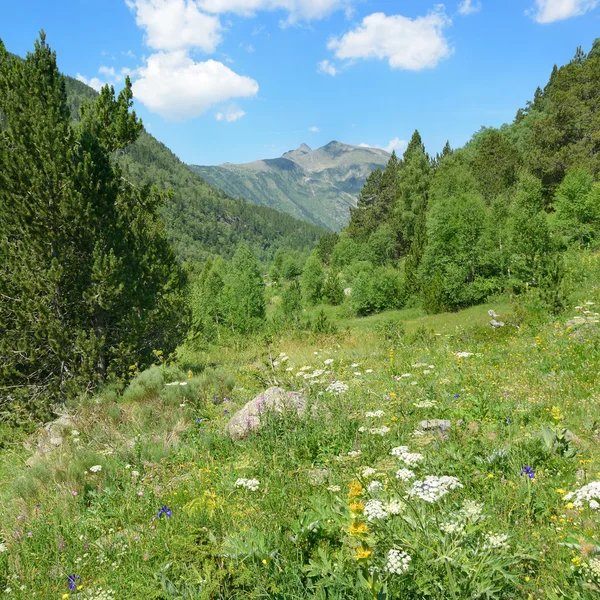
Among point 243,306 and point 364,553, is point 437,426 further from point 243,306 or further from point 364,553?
point 243,306

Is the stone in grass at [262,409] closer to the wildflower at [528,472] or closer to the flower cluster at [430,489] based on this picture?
the wildflower at [528,472]

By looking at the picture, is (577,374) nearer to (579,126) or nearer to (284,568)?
(284,568)

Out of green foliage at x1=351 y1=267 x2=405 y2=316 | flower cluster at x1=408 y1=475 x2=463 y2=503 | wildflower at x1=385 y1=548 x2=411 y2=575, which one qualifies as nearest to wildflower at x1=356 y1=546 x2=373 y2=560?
wildflower at x1=385 y1=548 x2=411 y2=575

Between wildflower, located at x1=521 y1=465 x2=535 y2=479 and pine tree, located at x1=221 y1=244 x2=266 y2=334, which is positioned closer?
wildflower, located at x1=521 y1=465 x2=535 y2=479

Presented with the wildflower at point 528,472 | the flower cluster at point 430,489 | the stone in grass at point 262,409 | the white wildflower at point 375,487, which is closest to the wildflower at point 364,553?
the flower cluster at point 430,489

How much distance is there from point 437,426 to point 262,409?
2.39m

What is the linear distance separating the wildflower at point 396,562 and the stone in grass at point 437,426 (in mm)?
2630

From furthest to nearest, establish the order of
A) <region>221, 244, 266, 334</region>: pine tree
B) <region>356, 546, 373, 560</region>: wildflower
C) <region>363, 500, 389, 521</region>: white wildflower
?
<region>221, 244, 266, 334</region>: pine tree → <region>363, 500, 389, 521</region>: white wildflower → <region>356, 546, 373, 560</region>: wildflower

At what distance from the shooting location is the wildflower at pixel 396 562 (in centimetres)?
206

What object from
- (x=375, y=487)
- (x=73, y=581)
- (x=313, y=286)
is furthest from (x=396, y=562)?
(x=313, y=286)

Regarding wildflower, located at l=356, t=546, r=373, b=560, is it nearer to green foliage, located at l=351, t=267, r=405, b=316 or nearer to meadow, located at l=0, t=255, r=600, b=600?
meadow, located at l=0, t=255, r=600, b=600

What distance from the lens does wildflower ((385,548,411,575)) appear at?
6.75 ft

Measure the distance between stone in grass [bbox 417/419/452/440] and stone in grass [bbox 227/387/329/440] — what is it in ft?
4.41

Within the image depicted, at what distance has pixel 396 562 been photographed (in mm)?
2076
